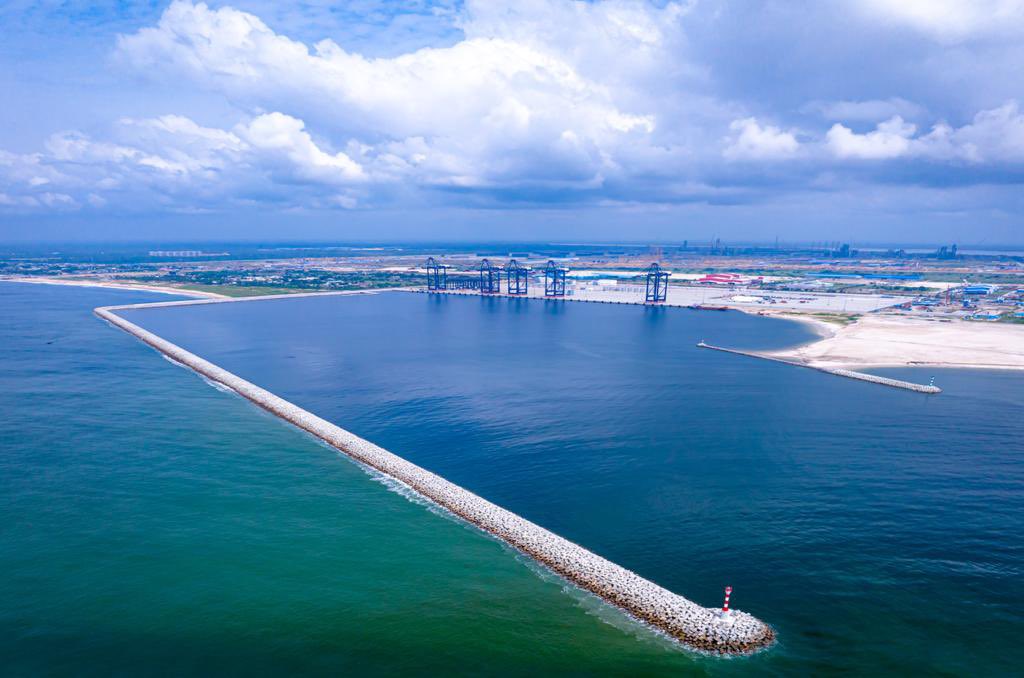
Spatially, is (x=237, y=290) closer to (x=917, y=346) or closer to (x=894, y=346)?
(x=894, y=346)

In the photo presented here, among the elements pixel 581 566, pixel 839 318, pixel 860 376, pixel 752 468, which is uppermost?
pixel 839 318

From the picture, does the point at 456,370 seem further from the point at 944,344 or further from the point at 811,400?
the point at 944,344

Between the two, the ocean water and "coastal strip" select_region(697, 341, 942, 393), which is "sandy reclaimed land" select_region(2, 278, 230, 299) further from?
"coastal strip" select_region(697, 341, 942, 393)

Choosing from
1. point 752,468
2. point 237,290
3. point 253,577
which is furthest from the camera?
point 237,290

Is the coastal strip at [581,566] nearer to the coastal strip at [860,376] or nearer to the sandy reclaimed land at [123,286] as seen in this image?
the coastal strip at [860,376]

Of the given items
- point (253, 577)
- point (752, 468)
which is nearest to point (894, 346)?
point (752, 468)

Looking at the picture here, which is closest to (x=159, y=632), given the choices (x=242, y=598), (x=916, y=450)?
(x=242, y=598)

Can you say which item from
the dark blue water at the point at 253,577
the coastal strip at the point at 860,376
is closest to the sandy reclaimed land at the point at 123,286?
the dark blue water at the point at 253,577
